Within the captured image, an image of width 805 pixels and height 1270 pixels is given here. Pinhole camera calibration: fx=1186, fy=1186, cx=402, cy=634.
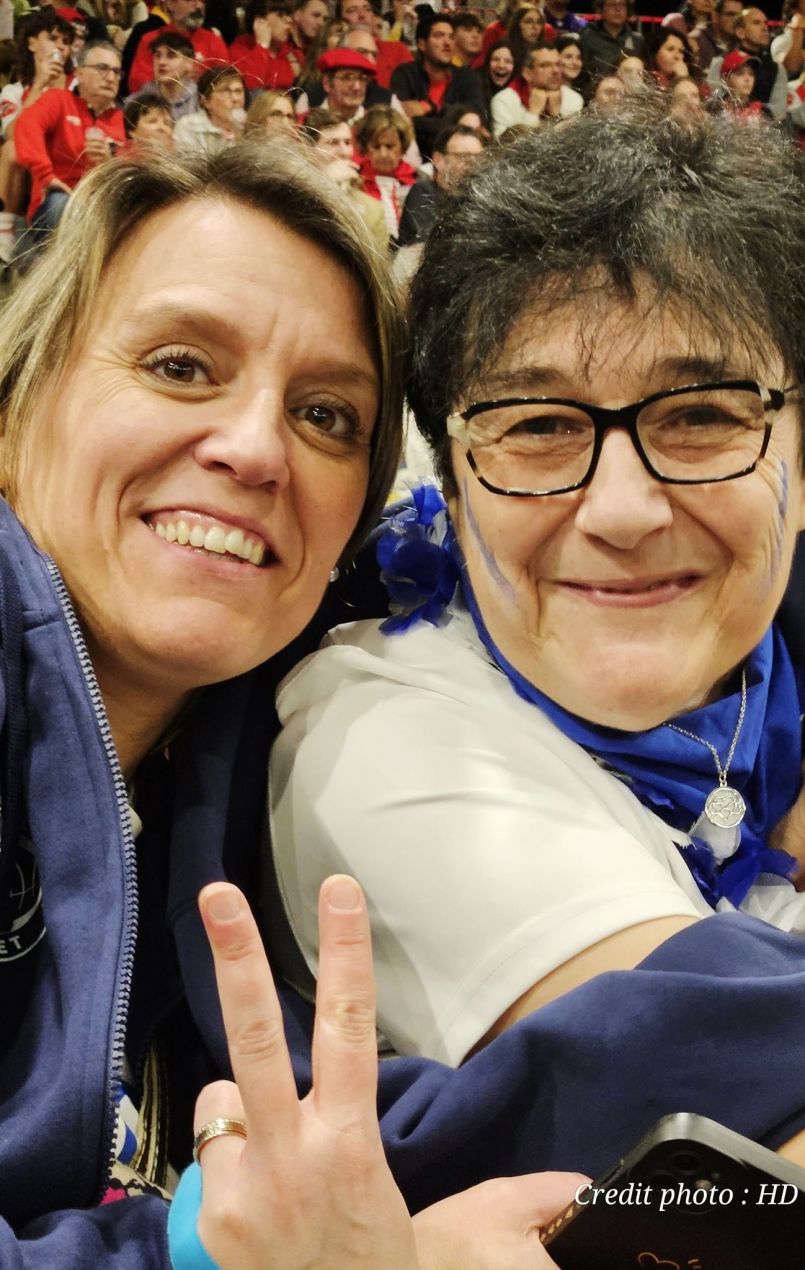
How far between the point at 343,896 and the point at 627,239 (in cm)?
68

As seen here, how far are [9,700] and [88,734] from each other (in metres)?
Result: 0.07

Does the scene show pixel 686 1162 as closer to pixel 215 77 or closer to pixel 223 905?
pixel 223 905

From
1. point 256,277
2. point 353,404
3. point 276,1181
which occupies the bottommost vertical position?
point 276,1181

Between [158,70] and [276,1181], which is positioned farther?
[158,70]

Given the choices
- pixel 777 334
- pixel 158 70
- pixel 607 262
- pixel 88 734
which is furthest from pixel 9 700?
pixel 158 70

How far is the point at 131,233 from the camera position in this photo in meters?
1.28

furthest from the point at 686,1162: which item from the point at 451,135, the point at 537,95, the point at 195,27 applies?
the point at 195,27

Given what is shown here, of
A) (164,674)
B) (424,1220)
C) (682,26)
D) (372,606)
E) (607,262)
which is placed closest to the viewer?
(424,1220)

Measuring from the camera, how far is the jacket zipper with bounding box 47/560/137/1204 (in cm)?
96

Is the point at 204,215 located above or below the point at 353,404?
above

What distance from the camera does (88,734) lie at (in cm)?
105

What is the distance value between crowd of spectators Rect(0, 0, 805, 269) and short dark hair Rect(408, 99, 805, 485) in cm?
243

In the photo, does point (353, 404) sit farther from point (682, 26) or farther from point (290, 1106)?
point (682, 26)

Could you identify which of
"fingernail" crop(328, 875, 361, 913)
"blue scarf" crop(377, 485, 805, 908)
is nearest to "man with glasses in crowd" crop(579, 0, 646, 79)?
"blue scarf" crop(377, 485, 805, 908)
